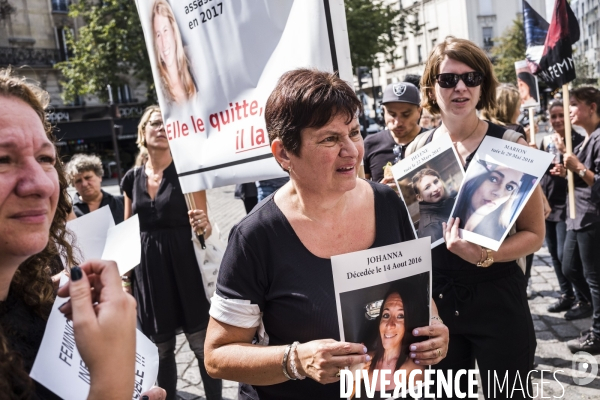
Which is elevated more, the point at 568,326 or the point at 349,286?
the point at 349,286

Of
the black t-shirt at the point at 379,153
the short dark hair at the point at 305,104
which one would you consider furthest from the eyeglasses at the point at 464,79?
the black t-shirt at the point at 379,153

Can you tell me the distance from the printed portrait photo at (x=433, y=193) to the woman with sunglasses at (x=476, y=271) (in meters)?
0.08

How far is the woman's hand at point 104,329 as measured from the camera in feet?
3.45

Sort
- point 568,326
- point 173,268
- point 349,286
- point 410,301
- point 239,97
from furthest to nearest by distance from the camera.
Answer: point 568,326 → point 173,268 → point 239,97 → point 410,301 → point 349,286

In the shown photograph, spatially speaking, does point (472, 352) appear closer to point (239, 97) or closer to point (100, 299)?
point (239, 97)

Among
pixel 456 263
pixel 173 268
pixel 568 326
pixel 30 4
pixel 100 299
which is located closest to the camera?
pixel 100 299

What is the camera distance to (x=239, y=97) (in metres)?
2.69

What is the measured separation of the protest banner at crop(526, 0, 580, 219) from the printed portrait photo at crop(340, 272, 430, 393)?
262 centimetres

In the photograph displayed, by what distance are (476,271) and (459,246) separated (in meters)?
0.24

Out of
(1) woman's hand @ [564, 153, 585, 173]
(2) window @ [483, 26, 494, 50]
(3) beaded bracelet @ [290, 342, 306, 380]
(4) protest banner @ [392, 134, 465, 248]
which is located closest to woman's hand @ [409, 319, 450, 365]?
(3) beaded bracelet @ [290, 342, 306, 380]

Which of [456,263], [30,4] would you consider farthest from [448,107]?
[30,4]

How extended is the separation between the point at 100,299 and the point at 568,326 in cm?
458

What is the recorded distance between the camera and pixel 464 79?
2.46m

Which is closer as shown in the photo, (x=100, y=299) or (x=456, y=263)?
(x=100, y=299)
